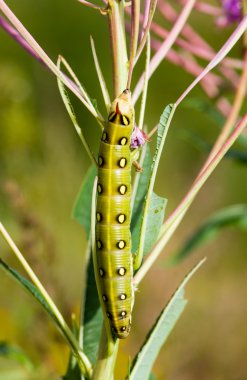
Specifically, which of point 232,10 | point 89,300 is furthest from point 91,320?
point 232,10

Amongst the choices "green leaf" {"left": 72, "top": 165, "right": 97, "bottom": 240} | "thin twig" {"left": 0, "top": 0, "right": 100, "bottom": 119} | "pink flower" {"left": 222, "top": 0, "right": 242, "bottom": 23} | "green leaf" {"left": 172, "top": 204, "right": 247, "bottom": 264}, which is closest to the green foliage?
"green leaf" {"left": 72, "top": 165, "right": 97, "bottom": 240}

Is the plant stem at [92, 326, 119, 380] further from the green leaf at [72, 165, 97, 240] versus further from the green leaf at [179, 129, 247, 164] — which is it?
the green leaf at [179, 129, 247, 164]

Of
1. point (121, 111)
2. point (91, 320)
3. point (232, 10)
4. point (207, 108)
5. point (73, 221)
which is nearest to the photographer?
point (121, 111)

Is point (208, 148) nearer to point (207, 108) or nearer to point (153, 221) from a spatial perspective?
point (207, 108)

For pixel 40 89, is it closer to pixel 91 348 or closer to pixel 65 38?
pixel 65 38

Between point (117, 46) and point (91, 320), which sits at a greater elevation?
point (117, 46)
